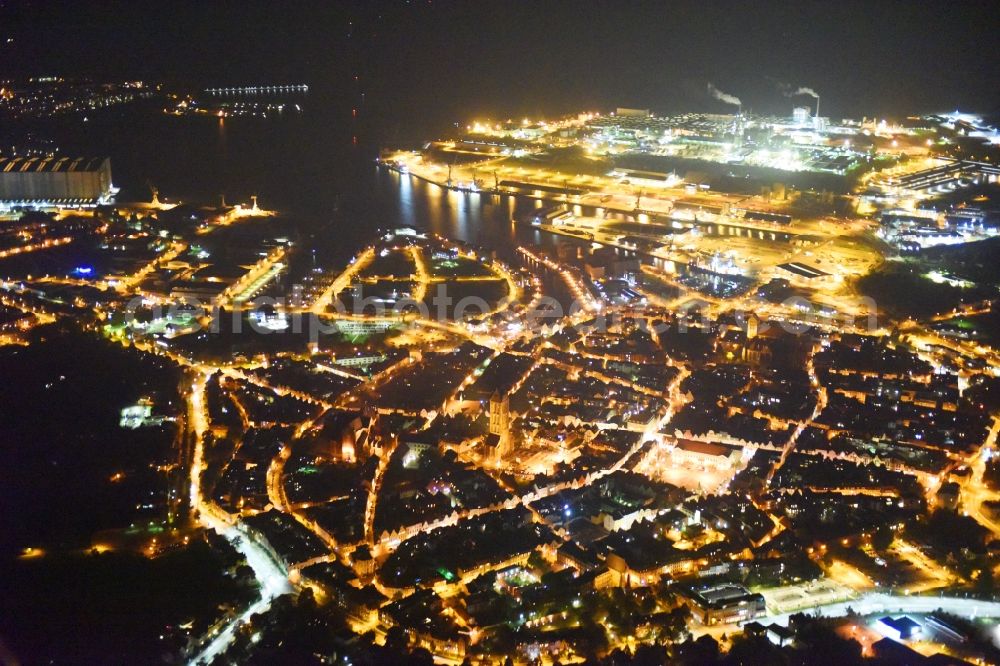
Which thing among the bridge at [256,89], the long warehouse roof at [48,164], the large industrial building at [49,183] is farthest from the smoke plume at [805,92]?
the large industrial building at [49,183]

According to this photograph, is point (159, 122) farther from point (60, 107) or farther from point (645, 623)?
point (645, 623)

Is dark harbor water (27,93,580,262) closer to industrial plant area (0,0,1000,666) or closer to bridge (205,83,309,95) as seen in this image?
industrial plant area (0,0,1000,666)

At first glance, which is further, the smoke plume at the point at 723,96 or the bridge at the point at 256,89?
the bridge at the point at 256,89

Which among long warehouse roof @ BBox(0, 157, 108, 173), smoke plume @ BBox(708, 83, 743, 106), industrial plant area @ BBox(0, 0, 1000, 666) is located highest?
smoke plume @ BBox(708, 83, 743, 106)

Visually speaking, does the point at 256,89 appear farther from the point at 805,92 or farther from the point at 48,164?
the point at 805,92

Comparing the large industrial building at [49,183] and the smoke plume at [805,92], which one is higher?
the smoke plume at [805,92]

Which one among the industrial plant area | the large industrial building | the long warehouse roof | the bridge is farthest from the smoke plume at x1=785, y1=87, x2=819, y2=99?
the large industrial building

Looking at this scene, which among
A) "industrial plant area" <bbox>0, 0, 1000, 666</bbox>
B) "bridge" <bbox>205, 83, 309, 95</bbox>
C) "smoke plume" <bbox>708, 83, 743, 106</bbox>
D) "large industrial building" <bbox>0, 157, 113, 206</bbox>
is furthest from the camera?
"bridge" <bbox>205, 83, 309, 95</bbox>

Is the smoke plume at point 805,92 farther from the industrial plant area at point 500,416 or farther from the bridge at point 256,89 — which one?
the bridge at point 256,89

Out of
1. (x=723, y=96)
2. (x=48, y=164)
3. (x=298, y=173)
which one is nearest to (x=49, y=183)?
(x=48, y=164)

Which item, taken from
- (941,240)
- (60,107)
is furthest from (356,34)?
(941,240)

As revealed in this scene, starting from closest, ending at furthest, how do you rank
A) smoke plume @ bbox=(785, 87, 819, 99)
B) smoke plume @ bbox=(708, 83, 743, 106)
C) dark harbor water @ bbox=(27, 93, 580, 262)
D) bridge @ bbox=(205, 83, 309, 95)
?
1. dark harbor water @ bbox=(27, 93, 580, 262)
2. smoke plume @ bbox=(785, 87, 819, 99)
3. smoke plume @ bbox=(708, 83, 743, 106)
4. bridge @ bbox=(205, 83, 309, 95)
